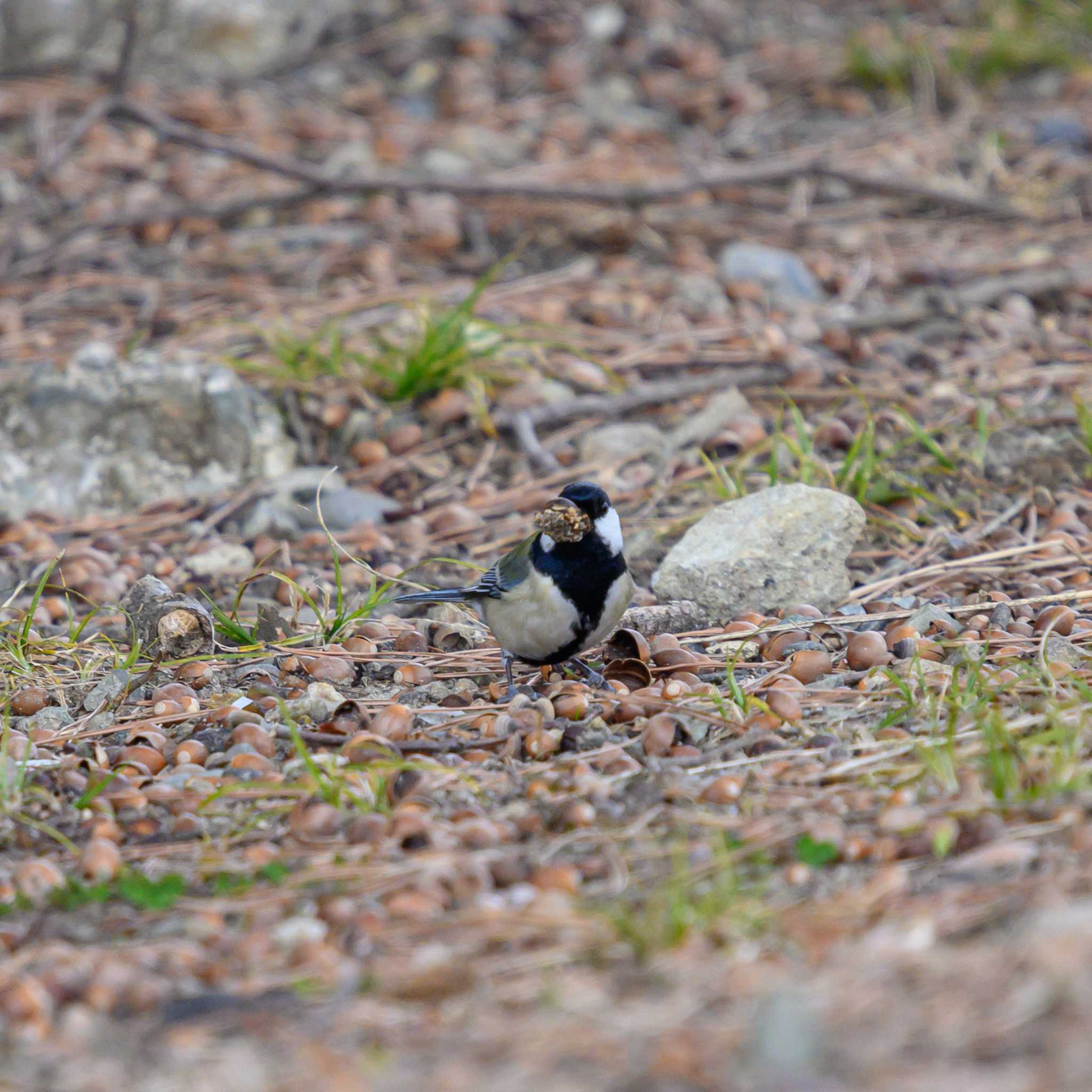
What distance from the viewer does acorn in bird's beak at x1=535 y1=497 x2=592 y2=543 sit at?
9.96 ft

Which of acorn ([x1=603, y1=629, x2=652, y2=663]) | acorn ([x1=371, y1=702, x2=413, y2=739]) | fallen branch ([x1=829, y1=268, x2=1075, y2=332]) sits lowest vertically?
acorn ([x1=603, y1=629, x2=652, y2=663])

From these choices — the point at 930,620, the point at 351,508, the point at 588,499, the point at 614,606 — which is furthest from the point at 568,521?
the point at 351,508

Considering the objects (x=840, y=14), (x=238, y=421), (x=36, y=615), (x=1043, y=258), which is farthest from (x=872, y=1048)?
(x=840, y=14)

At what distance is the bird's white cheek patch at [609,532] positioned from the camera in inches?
120

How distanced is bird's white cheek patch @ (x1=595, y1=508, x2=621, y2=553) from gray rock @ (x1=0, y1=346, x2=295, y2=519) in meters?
1.87

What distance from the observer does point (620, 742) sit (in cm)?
281

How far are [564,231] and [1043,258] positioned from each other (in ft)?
6.69

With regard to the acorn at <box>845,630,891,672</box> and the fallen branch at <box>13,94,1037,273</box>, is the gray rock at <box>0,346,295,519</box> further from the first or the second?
the acorn at <box>845,630,891,672</box>

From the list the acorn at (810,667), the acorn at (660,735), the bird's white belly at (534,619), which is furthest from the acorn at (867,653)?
the bird's white belly at (534,619)

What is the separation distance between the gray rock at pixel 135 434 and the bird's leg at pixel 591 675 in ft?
5.66

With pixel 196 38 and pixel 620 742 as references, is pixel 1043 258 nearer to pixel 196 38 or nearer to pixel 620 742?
pixel 620 742

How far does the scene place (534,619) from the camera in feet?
9.89

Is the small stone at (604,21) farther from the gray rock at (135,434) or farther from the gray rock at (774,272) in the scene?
the gray rock at (135,434)

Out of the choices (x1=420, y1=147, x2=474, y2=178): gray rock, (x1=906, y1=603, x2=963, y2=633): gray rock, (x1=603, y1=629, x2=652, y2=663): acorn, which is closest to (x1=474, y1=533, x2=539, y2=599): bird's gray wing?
(x1=603, y1=629, x2=652, y2=663): acorn
